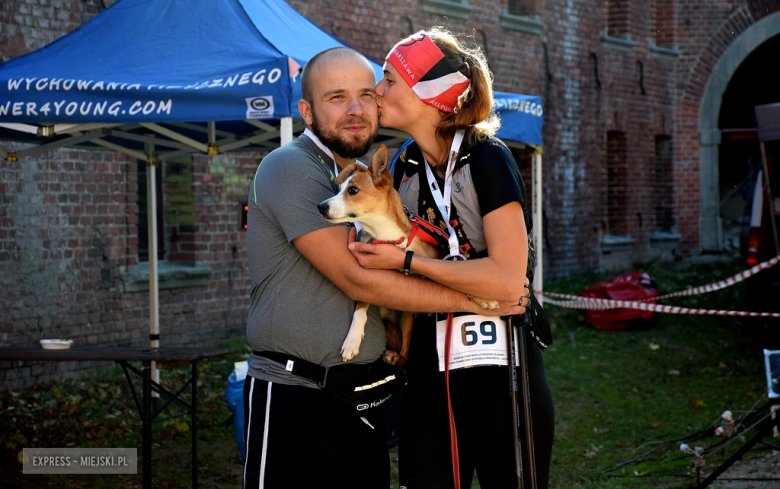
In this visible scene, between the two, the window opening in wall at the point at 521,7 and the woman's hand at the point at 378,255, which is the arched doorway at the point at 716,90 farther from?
the woman's hand at the point at 378,255

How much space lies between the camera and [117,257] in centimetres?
829

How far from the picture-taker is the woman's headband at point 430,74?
2.76 meters

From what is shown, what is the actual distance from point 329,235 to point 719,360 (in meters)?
7.94

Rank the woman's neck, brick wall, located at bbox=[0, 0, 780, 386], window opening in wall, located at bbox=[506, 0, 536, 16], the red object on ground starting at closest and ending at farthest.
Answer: the woman's neck
brick wall, located at bbox=[0, 0, 780, 386]
the red object on ground
window opening in wall, located at bbox=[506, 0, 536, 16]

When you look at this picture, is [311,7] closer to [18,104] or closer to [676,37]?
[18,104]

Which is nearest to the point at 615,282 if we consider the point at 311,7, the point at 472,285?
the point at 311,7

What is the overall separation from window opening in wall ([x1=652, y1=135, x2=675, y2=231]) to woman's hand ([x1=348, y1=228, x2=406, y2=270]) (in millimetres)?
16762

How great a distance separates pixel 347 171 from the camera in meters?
2.88

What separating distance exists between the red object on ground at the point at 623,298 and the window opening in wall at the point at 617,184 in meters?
6.06

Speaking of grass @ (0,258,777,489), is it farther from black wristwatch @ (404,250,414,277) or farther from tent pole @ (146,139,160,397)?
black wristwatch @ (404,250,414,277)

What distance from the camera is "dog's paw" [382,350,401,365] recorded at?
2.90 meters

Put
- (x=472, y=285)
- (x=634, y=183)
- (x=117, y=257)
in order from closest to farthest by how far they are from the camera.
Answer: (x=472, y=285) < (x=117, y=257) < (x=634, y=183)

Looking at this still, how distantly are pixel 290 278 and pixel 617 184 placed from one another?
1542 centimetres

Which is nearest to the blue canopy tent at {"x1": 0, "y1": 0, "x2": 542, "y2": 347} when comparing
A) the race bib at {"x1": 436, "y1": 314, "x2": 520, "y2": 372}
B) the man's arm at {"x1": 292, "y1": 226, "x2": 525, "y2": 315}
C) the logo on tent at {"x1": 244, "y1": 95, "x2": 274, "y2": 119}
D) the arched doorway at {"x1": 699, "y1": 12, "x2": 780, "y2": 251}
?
the logo on tent at {"x1": 244, "y1": 95, "x2": 274, "y2": 119}
